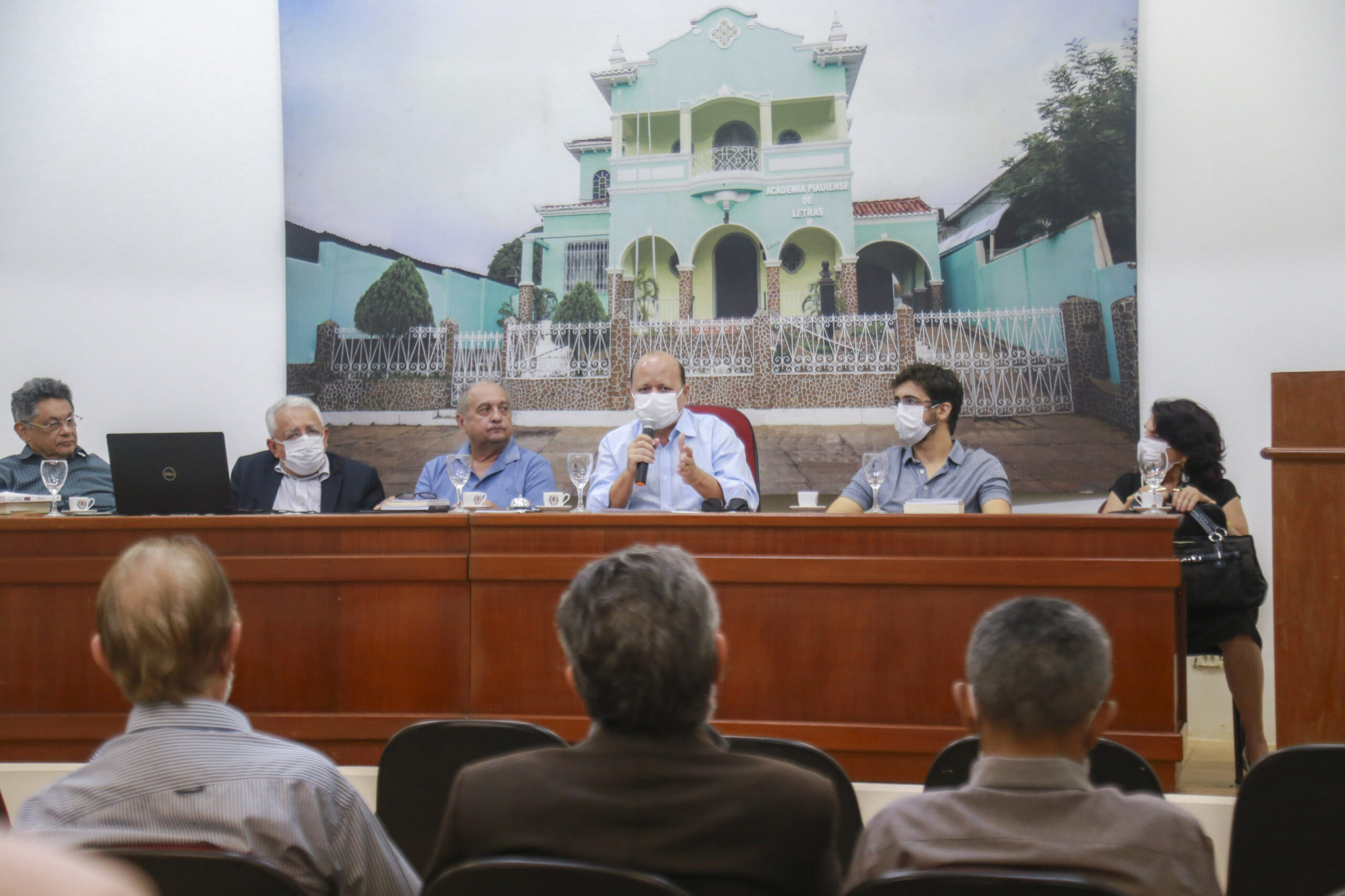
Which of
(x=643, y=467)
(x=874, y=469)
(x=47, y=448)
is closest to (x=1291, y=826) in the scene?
Result: (x=874, y=469)

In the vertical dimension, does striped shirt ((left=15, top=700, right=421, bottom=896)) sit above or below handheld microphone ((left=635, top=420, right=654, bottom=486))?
below

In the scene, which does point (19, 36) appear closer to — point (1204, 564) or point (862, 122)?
point (862, 122)

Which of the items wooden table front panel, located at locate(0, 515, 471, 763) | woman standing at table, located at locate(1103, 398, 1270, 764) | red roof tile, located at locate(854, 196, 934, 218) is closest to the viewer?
wooden table front panel, located at locate(0, 515, 471, 763)

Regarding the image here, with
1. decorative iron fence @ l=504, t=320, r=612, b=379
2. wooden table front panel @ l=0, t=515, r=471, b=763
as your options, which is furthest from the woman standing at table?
decorative iron fence @ l=504, t=320, r=612, b=379

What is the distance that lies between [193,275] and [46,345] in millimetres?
734

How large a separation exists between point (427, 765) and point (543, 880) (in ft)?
2.26

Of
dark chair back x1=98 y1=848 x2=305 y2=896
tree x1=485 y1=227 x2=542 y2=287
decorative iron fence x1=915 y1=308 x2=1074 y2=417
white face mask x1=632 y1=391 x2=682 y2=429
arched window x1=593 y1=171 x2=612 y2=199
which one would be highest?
arched window x1=593 y1=171 x2=612 y2=199

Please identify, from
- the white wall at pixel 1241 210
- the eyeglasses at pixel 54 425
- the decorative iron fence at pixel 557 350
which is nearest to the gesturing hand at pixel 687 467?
the decorative iron fence at pixel 557 350

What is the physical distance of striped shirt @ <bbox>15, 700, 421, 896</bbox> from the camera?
3.84 feet

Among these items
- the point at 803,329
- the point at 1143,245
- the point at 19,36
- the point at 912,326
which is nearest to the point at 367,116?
the point at 19,36

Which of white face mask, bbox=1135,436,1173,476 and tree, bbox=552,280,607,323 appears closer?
white face mask, bbox=1135,436,1173,476

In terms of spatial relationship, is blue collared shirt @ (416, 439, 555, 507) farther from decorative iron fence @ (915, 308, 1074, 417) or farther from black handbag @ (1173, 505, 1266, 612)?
black handbag @ (1173, 505, 1266, 612)

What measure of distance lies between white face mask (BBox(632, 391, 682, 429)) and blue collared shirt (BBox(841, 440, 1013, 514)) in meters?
0.64

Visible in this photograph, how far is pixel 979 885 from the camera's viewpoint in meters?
0.94
